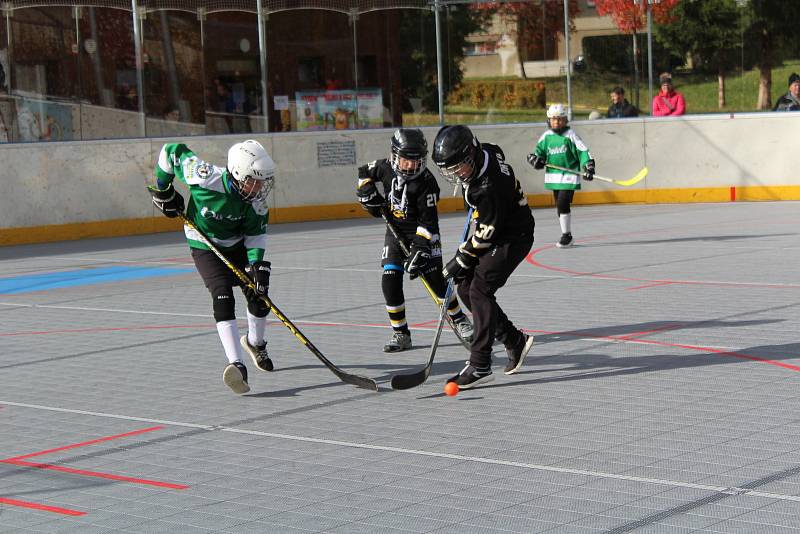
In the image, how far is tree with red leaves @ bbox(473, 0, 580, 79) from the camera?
21.0 meters

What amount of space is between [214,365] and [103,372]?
2.40 feet

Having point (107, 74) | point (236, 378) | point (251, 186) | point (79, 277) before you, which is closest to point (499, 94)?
point (107, 74)

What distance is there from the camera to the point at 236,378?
24.5 ft

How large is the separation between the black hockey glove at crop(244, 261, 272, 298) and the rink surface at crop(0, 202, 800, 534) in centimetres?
61

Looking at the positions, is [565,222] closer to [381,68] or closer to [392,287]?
[392,287]

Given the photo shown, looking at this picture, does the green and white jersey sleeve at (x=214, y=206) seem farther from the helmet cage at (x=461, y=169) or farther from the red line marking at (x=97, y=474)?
the red line marking at (x=97, y=474)

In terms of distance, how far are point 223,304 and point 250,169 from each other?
2.79ft

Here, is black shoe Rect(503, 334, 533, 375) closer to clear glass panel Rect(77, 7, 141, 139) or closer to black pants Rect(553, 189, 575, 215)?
black pants Rect(553, 189, 575, 215)

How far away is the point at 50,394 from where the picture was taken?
7.86 metres

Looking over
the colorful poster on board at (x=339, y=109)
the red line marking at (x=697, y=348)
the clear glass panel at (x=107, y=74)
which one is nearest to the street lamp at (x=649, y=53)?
the colorful poster on board at (x=339, y=109)

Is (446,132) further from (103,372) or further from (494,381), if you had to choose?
(103,372)

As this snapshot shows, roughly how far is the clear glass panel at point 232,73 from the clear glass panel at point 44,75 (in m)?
2.09

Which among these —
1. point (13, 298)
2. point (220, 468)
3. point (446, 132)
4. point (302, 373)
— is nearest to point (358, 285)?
point (13, 298)

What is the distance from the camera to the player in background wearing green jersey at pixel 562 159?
14914 mm
